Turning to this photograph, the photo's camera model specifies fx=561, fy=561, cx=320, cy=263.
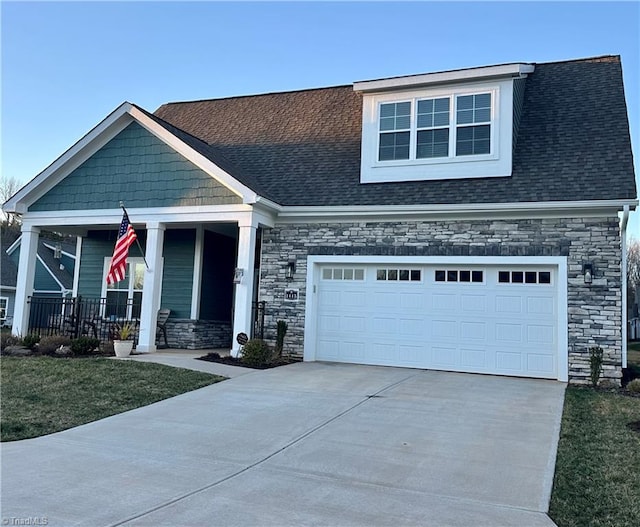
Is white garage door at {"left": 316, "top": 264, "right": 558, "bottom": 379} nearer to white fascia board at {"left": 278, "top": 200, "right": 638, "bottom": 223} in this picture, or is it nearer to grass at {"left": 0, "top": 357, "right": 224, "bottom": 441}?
white fascia board at {"left": 278, "top": 200, "right": 638, "bottom": 223}

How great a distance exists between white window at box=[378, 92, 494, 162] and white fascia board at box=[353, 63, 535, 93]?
35 centimetres

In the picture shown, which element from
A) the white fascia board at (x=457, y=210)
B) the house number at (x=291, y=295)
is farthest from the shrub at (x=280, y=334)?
the white fascia board at (x=457, y=210)

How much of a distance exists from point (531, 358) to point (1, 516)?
9.33 metres

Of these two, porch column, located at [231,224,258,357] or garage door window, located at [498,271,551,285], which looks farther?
porch column, located at [231,224,258,357]

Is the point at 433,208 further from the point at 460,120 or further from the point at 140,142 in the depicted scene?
the point at 140,142

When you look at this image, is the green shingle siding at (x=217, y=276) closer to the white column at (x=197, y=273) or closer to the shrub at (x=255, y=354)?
the white column at (x=197, y=273)

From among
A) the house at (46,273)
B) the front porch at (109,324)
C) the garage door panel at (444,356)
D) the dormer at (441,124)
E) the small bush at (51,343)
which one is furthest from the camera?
the house at (46,273)

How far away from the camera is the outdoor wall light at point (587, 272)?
10.4 metres

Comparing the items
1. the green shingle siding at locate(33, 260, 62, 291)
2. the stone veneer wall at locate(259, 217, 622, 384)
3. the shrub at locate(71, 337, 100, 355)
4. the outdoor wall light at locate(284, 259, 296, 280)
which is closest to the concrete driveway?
the stone veneer wall at locate(259, 217, 622, 384)

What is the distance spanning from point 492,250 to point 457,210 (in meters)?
1.06

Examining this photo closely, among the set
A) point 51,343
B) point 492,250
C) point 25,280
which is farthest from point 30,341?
point 492,250

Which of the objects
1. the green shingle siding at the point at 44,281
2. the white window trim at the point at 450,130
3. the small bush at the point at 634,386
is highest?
the white window trim at the point at 450,130

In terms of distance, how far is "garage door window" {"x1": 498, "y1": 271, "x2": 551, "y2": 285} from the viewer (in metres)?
11.0

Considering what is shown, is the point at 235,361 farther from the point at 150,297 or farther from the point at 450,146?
the point at 450,146
